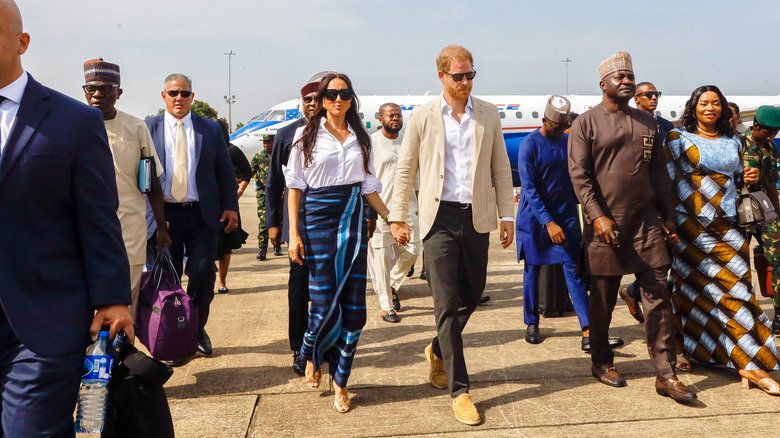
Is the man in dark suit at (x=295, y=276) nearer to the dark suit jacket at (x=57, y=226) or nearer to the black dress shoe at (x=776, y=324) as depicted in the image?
the dark suit jacket at (x=57, y=226)

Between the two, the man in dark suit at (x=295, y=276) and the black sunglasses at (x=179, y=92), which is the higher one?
the black sunglasses at (x=179, y=92)

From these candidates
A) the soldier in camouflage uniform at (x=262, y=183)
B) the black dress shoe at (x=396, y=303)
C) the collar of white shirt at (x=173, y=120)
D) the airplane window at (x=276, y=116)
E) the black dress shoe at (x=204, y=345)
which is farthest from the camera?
the airplane window at (x=276, y=116)

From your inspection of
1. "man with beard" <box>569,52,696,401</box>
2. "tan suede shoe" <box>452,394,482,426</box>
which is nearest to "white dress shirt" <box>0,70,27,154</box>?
"tan suede shoe" <box>452,394,482,426</box>

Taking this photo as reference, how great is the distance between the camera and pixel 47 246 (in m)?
2.06

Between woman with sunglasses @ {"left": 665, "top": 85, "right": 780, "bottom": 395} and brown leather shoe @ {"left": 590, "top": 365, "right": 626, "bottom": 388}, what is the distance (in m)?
0.69

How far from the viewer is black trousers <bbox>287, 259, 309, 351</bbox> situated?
463 cm

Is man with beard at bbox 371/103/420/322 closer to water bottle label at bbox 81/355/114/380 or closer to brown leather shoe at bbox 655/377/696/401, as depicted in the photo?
brown leather shoe at bbox 655/377/696/401

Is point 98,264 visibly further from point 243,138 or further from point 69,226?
point 243,138

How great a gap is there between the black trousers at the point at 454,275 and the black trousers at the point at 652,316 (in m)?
0.88

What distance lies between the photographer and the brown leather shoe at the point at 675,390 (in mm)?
3889

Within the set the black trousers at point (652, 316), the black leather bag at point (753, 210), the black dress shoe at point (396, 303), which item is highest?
the black leather bag at point (753, 210)

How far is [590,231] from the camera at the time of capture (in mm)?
4387

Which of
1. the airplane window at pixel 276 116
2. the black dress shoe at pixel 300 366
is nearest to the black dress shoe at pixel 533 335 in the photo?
the black dress shoe at pixel 300 366

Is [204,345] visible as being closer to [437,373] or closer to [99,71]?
[437,373]
